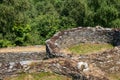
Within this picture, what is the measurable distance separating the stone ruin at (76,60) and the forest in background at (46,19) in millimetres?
9614

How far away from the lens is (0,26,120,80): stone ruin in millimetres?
14000

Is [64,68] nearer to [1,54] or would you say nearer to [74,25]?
[1,54]

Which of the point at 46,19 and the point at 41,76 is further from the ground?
the point at 41,76

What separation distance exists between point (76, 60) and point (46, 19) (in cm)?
3220

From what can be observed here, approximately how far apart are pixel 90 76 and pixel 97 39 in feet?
45.1

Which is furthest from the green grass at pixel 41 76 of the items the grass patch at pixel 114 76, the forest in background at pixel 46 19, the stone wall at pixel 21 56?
the forest in background at pixel 46 19

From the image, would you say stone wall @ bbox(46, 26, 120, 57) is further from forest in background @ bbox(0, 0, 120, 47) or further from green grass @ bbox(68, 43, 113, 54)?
forest in background @ bbox(0, 0, 120, 47)

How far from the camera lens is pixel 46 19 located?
4678 centimetres

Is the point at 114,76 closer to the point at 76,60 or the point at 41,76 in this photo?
the point at 76,60

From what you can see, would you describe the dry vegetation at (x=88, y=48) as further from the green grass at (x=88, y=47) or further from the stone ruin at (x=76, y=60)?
the stone ruin at (x=76, y=60)

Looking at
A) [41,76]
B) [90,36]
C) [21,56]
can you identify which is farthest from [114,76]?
[21,56]

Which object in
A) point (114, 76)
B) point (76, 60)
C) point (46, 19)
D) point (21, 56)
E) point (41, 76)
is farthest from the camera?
point (46, 19)

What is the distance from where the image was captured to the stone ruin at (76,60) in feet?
45.9

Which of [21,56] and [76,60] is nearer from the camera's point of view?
[76,60]
